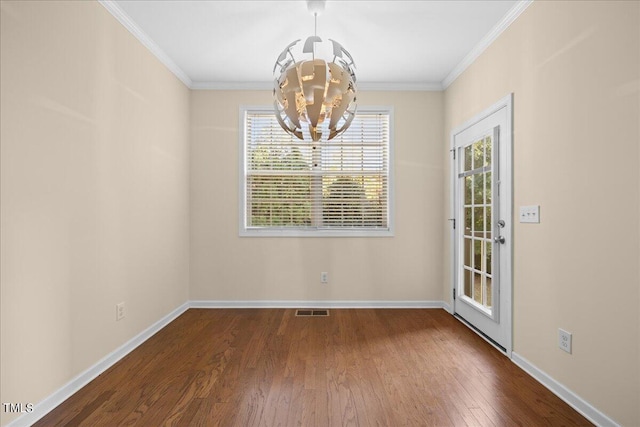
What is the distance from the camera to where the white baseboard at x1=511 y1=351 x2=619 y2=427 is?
1.91 meters

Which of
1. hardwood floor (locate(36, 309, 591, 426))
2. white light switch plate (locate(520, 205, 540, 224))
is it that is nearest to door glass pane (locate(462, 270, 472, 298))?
hardwood floor (locate(36, 309, 591, 426))

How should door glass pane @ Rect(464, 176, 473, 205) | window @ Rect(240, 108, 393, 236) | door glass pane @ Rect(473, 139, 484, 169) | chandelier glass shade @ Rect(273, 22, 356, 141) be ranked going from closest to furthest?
chandelier glass shade @ Rect(273, 22, 356, 141)
door glass pane @ Rect(473, 139, 484, 169)
door glass pane @ Rect(464, 176, 473, 205)
window @ Rect(240, 108, 393, 236)

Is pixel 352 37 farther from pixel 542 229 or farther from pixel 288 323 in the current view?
pixel 288 323

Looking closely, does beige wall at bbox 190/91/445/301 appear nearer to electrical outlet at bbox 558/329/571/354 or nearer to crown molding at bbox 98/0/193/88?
crown molding at bbox 98/0/193/88

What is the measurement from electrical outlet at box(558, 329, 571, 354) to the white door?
1.81ft

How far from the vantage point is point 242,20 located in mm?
2924

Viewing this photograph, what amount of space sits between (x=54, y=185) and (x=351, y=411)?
2193 mm

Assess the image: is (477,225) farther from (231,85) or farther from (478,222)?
(231,85)

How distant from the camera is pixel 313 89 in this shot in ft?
6.79

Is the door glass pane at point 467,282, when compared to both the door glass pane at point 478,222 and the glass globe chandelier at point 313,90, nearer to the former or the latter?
the door glass pane at point 478,222

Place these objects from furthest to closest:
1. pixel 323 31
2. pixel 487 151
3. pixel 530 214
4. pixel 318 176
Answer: pixel 318 176 → pixel 487 151 → pixel 323 31 → pixel 530 214

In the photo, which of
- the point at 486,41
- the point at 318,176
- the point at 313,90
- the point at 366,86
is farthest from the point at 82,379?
the point at 486,41

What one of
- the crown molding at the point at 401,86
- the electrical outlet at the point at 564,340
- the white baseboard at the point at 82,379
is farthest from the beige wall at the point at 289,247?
the electrical outlet at the point at 564,340

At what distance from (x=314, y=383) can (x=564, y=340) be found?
159 cm
